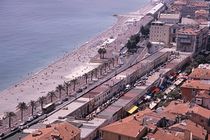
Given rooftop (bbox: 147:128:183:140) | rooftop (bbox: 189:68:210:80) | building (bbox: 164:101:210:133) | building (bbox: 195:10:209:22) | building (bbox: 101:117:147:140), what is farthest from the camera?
building (bbox: 195:10:209:22)

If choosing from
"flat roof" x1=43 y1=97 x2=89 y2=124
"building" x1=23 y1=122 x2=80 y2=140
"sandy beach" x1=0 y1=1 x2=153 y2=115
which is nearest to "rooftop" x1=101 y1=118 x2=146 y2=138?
"building" x1=23 y1=122 x2=80 y2=140

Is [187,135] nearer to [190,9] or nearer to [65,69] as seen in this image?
[65,69]

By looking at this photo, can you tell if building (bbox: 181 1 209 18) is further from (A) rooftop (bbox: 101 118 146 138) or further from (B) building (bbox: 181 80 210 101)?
(A) rooftop (bbox: 101 118 146 138)

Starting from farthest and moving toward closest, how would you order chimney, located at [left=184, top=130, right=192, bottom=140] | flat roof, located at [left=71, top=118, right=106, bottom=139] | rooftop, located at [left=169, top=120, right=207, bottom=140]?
flat roof, located at [left=71, top=118, right=106, bottom=139] → rooftop, located at [left=169, top=120, right=207, bottom=140] → chimney, located at [left=184, top=130, right=192, bottom=140]

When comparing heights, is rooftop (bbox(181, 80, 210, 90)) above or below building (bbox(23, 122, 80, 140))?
above

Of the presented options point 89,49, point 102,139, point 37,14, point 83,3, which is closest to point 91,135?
point 102,139

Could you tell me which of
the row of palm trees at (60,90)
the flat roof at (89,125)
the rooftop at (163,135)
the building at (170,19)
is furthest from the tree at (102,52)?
the rooftop at (163,135)
